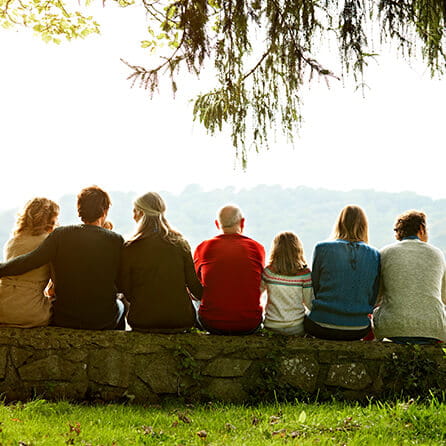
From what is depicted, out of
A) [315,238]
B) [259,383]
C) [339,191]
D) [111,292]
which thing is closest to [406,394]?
[259,383]

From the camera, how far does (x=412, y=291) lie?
4457 mm

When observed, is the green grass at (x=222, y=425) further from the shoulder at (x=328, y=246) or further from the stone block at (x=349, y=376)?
the shoulder at (x=328, y=246)

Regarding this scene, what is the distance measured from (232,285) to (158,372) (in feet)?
2.88

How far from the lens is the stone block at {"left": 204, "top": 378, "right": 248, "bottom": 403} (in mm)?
4438

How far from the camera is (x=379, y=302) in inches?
188

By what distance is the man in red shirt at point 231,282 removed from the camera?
178 inches

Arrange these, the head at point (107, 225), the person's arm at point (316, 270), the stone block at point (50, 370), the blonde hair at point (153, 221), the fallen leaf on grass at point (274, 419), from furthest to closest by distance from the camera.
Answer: the head at point (107, 225)
the person's arm at point (316, 270)
the blonde hair at point (153, 221)
the stone block at point (50, 370)
the fallen leaf on grass at point (274, 419)

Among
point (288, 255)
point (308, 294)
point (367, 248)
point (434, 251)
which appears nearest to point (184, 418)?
point (308, 294)

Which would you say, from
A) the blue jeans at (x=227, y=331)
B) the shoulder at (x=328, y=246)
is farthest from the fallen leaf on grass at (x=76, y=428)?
the shoulder at (x=328, y=246)

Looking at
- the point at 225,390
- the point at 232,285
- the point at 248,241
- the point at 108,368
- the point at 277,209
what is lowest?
the point at 277,209

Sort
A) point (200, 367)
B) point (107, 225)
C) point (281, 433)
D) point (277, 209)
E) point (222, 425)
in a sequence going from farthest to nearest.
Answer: point (277, 209)
point (107, 225)
point (200, 367)
point (222, 425)
point (281, 433)

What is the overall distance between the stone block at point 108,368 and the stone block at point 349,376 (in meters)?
1.59

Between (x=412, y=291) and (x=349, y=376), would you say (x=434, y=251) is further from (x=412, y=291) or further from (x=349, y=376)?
(x=349, y=376)

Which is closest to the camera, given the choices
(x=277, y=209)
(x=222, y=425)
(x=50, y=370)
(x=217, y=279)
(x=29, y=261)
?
(x=222, y=425)
